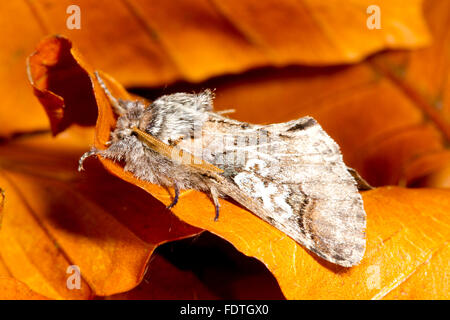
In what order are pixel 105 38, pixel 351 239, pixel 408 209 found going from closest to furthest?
pixel 351 239 → pixel 408 209 → pixel 105 38

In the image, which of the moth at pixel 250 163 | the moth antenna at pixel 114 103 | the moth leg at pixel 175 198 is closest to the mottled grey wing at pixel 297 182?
Answer: the moth at pixel 250 163

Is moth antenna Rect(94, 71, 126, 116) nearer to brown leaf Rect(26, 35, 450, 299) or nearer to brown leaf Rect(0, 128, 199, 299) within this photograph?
brown leaf Rect(26, 35, 450, 299)

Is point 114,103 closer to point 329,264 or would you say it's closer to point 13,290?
point 13,290

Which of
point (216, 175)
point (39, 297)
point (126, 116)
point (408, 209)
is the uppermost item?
point (126, 116)

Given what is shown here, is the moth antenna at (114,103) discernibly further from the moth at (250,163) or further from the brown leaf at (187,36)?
the brown leaf at (187,36)

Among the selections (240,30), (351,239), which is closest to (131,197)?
(351,239)

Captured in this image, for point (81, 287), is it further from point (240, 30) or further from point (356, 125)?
point (356, 125)
